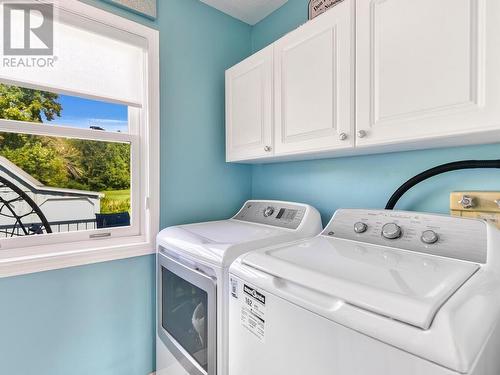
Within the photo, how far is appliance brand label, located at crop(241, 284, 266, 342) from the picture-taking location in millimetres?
859

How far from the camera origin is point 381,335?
0.58m

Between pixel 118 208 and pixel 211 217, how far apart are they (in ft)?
2.08

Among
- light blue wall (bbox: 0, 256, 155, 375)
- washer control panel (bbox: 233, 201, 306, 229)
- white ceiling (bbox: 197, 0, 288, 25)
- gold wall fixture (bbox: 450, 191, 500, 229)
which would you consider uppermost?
white ceiling (bbox: 197, 0, 288, 25)

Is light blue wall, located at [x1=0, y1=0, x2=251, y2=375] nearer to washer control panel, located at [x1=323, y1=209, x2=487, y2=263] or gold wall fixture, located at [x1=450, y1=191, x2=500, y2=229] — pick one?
washer control panel, located at [x1=323, y1=209, x2=487, y2=263]

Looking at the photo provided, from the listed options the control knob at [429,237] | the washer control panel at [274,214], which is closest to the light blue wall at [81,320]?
the washer control panel at [274,214]

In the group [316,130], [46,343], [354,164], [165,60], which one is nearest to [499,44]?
[316,130]

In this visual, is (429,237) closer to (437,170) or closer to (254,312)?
(437,170)

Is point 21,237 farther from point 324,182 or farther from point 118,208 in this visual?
point 324,182

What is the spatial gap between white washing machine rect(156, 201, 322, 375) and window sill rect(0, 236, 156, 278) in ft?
0.54

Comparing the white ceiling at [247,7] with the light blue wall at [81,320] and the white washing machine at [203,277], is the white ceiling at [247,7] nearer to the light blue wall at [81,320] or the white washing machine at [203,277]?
the white washing machine at [203,277]

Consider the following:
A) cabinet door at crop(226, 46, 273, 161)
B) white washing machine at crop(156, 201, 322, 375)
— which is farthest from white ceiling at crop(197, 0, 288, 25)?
white washing machine at crop(156, 201, 322, 375)

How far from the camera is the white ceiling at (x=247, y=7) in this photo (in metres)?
1.90

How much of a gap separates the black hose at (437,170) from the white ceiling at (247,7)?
156cm

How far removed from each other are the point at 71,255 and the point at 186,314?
2.27 feet
